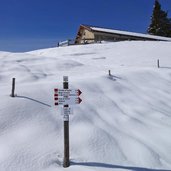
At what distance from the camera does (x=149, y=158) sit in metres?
6.51

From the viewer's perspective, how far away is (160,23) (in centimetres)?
6072

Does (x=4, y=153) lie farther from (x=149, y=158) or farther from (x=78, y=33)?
(x=78, y=33)

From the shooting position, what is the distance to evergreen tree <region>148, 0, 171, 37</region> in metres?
60.8

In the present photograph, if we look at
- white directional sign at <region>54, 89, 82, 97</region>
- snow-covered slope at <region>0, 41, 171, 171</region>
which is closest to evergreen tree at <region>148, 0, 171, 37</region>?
snow-covered slope at <region>0, 41, 171, 171</region>

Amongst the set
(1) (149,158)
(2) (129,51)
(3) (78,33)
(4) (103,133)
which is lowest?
(1) (149,158)

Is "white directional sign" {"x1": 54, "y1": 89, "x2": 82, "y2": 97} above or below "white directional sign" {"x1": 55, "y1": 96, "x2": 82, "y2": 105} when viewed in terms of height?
above

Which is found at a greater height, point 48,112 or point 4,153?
point 48,112

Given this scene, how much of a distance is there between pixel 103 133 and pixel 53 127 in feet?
4.15

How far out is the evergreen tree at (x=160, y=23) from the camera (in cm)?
6078

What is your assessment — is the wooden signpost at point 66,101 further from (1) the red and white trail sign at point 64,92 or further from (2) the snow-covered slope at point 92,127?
(2) the snow-covered slope at point 92,127

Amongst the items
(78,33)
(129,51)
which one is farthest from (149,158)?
(78,33)

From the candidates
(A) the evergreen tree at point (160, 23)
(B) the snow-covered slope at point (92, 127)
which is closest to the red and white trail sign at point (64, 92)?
(B) the snow-covered slope at point (92, 127)

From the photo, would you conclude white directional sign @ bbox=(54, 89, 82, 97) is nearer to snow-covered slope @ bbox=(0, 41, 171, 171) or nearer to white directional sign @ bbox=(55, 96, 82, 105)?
white directional sign @ bbox=(55, 96, 82, 105)

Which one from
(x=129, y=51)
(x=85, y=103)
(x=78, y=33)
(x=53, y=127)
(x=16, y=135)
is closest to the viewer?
(x=16, y=135)
